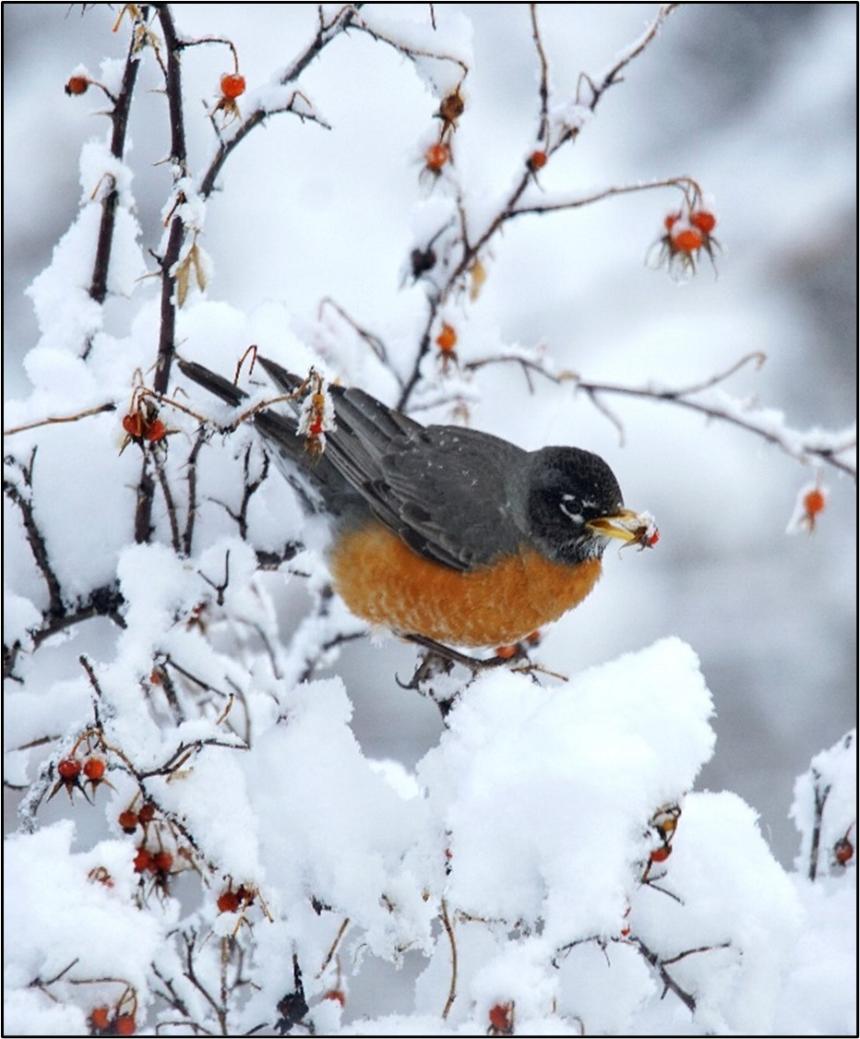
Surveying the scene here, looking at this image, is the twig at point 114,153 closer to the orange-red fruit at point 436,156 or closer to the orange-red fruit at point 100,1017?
the orange-red fruit at point 436,156

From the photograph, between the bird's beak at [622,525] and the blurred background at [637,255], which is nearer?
the bird's beak at [622,525]

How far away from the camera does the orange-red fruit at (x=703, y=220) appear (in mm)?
3016

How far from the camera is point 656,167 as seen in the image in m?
8.52

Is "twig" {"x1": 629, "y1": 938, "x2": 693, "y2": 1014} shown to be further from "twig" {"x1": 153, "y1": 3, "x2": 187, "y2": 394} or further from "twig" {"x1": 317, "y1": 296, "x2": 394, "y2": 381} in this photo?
"twig" {"x1": 317, "y1": 296, "x2": 394, "y2": 381}

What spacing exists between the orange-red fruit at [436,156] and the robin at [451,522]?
671 mm

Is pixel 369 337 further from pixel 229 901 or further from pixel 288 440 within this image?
pixel 229 901

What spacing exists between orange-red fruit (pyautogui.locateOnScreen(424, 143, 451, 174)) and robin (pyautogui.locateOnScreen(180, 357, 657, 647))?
0.67 m

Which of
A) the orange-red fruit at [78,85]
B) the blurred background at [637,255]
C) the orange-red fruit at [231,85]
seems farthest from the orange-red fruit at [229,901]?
the blurred background at [637,255]

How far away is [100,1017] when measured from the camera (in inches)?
73.0

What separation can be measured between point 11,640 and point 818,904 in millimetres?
1687

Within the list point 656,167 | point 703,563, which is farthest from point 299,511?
point 656,167

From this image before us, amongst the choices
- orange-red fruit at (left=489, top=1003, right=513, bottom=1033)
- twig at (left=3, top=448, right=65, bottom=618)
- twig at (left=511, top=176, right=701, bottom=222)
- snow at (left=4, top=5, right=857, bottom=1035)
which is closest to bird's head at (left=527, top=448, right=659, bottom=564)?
snow at (left=4, top=5, right=857, bottom=1035)

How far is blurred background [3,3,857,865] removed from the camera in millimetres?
6707

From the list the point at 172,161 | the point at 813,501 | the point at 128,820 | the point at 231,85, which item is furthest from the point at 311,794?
the point at 813,501
